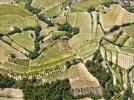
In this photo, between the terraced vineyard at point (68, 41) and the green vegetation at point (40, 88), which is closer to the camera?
the green vegetation at point (40, 88)

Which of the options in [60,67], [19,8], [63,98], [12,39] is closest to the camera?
[63,98]

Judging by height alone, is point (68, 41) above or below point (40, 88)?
above

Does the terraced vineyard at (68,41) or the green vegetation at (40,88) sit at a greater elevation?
the terraced vineyard at (68,41)

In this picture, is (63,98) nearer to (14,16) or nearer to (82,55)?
(82,55)

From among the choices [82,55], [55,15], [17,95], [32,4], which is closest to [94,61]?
[82,55]

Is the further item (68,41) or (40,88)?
(68,41)

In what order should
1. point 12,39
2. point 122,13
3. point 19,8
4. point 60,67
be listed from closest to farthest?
1. point 60,67
2. point 12,39
3. point 122,13
4. point 19,8

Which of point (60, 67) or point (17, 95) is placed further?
point (60, 67)
